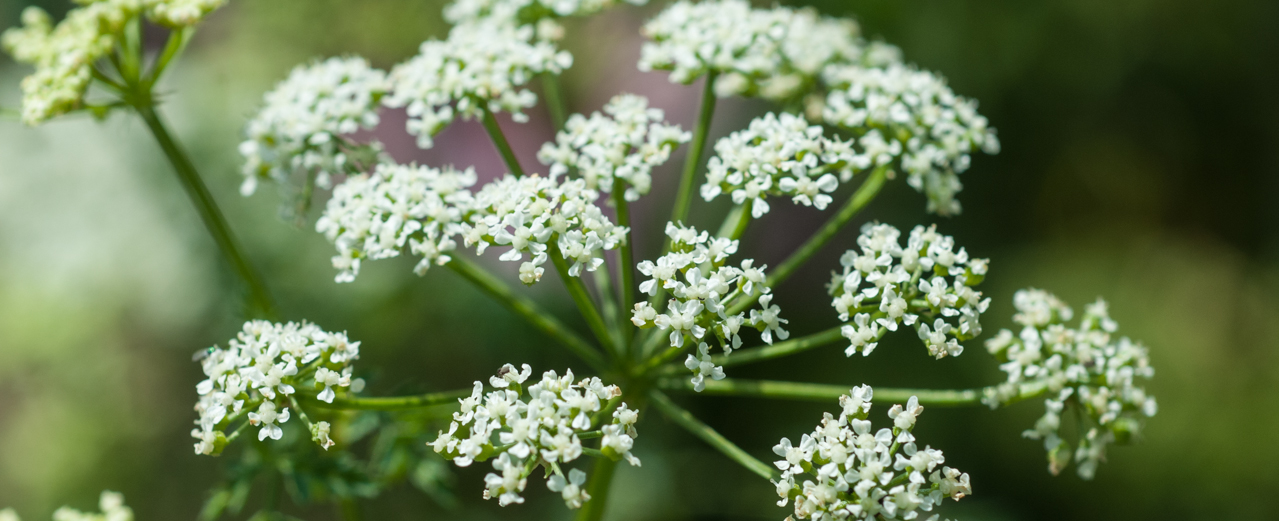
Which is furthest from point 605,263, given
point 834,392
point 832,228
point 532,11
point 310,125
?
point 532,11

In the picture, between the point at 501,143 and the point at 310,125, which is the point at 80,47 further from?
the point at 501,143

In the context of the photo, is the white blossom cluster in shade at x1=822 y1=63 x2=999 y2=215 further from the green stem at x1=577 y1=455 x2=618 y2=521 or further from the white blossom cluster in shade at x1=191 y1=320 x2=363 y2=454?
the white blossom cluster in shade at x1=191 y1=320 x2=363 y2=454

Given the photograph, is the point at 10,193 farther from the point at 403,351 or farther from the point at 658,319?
the point at 658,319

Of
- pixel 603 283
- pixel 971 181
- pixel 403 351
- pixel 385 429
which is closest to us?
pixel 603 283

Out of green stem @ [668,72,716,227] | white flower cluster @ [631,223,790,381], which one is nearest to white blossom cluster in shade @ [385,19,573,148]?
green stem @ [668,72,716,227]

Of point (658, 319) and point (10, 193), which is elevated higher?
point (10, 193)

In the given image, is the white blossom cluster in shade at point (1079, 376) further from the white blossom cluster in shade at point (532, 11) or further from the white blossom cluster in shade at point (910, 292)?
the white blossom cluster in shade at point (532, 11)

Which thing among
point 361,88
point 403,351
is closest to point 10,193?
point 403,351
